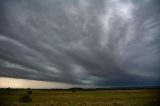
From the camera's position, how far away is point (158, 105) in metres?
23.5

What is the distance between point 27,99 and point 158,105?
A: 78.8ft

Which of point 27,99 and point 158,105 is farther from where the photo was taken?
point 27,99

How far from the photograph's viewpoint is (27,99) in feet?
128
